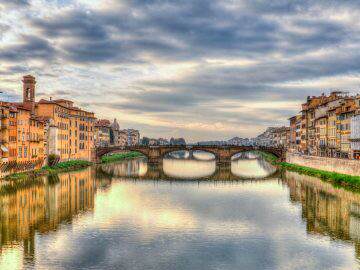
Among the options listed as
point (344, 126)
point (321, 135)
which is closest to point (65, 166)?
point (344, 126)

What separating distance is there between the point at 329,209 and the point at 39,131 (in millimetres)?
45685

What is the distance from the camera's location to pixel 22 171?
5700cm

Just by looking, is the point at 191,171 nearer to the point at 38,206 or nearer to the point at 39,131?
the point at 39,131

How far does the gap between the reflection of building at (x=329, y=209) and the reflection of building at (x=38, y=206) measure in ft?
55.0

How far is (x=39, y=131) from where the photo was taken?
219 feet

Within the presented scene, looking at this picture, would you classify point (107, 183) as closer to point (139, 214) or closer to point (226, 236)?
point (139, 214)

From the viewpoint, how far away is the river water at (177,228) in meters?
21.2

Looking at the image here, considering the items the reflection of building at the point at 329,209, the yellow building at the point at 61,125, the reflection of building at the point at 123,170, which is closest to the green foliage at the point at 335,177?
the reflection of building at the point at 329,209

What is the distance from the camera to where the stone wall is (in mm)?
49719

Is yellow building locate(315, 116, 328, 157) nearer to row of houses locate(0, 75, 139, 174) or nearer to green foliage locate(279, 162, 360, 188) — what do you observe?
green foliage locate(279, 162, 360, 188)

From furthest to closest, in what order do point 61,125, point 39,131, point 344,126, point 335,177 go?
1. point 61,125
2. point 39,131
3. point 344,126
4. point 335,177

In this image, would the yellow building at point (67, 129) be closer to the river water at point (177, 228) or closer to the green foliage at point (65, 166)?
the green foliage at point (65, 166)

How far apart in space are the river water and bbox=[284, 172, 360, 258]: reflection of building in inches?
2.7

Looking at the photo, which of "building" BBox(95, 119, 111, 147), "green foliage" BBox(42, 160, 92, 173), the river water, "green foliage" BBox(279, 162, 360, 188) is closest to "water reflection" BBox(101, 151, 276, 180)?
"green foliage" BBox(42, 160, 92, 173)
